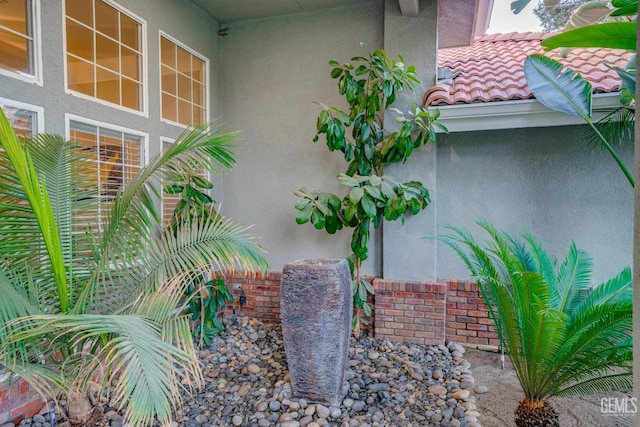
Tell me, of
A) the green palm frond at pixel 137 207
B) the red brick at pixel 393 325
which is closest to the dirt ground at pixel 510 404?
the red brick at pixel 393 325

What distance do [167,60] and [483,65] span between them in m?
4.54

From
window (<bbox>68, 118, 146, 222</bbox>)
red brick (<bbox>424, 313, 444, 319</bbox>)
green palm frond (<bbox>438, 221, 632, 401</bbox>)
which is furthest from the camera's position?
red brick (<bbox>424, 313, 444, 319</bbox>)

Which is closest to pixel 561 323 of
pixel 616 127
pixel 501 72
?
pixel 616 127

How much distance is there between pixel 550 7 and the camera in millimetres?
4289

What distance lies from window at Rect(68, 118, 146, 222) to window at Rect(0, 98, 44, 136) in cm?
32

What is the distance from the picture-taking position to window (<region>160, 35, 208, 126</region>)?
488 cm

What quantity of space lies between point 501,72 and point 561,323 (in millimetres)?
3766

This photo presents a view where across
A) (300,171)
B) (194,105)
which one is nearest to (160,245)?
(300,171)

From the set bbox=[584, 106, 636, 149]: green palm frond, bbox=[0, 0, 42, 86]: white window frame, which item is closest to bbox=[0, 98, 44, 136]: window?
bbox=[0, 0, 42, 86]: white window frame

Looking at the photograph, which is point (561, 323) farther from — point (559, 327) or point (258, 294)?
point (258, 294)

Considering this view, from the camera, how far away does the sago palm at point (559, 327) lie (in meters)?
2.45

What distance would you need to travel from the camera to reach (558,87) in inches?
136

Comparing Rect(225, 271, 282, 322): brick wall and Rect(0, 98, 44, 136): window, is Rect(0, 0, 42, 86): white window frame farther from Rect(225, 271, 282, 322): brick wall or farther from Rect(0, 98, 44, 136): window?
Rect(225, 271, 282, 322): brick wall

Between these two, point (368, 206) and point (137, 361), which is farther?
point (368, 206)
